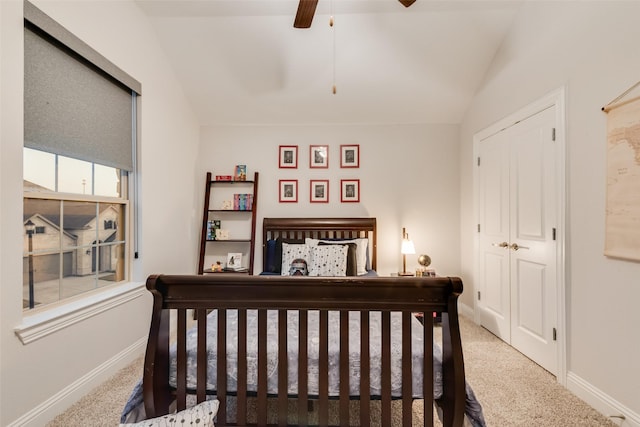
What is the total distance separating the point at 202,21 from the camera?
8.72 ft

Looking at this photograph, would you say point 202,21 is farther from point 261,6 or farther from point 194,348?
point 194,348

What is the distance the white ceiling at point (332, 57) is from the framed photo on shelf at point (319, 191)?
0.79 meters

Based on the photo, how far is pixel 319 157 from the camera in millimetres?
3715

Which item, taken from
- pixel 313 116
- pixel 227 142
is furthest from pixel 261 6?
pixel 227 142

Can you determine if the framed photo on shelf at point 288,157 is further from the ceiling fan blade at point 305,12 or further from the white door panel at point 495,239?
the white door panel at point 495,239

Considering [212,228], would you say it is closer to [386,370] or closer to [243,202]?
[243,202]

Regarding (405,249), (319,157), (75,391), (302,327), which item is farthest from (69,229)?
(405,249)

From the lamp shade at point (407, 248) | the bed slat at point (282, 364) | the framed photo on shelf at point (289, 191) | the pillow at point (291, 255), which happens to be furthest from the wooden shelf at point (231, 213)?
the bed slat at point (282, 364)

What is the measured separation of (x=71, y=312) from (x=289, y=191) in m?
2.44

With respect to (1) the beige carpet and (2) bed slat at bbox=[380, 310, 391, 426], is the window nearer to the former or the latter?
(1) the beige carpet

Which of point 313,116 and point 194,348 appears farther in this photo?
point 313,116

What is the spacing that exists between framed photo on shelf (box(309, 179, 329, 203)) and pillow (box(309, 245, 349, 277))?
0.77m

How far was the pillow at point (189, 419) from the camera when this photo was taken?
1166 millimetres

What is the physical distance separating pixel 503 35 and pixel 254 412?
3.82 meters
